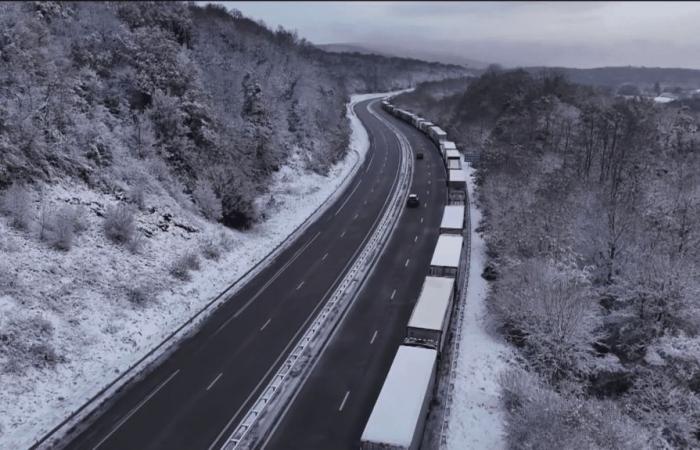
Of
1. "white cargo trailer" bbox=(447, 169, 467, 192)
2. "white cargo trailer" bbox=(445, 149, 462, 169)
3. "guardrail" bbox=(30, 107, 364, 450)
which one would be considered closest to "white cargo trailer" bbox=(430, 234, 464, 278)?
"guardrail" bbox=(30, 107, 364, 450)

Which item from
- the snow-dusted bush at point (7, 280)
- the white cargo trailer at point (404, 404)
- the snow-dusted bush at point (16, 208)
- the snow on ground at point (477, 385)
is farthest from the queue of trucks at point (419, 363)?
the snow-dusted bush at point (16, 208)

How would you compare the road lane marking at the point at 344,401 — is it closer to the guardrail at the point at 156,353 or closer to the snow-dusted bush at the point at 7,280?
the guardrail at the point at 156,353

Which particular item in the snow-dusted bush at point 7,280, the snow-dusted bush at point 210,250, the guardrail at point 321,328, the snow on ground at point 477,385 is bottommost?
the snow on ground at point 477,385

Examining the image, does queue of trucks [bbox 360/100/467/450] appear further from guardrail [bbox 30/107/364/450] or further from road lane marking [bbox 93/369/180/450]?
guardrail [bbox 30/107/364/450]

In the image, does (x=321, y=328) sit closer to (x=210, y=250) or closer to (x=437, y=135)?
(x=210, y=250)

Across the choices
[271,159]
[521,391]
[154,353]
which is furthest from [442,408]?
[271,159]
